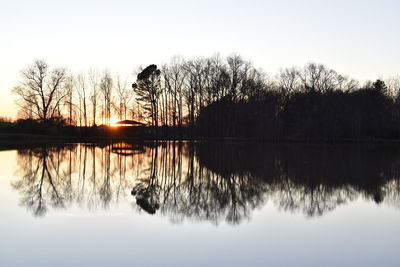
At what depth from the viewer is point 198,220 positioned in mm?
9516

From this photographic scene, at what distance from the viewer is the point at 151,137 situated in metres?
63.7

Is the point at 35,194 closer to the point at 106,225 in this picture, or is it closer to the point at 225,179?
the point at 106,225

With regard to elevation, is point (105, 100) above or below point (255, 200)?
above

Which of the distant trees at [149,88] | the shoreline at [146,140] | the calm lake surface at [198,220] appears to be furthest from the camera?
the distant trees at [149,88]

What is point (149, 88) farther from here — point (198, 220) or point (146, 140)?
point (198, 220)

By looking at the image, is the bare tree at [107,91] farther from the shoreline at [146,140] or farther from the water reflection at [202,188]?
the water reflection at [202,188]

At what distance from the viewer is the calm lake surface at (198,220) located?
6.79 m

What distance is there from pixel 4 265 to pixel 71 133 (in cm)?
5545

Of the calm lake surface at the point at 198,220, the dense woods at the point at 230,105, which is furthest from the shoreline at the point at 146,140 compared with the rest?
the calm lake surface at the point at 198,220

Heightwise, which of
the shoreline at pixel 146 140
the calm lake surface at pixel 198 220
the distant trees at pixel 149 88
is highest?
the distant trees at pixel 149 88

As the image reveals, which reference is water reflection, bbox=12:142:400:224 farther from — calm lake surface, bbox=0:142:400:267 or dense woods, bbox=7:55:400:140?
dense woods, bbox=7:55:400:140

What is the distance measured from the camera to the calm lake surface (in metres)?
6.79

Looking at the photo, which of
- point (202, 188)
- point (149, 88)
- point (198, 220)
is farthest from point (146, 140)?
point (198, 220)

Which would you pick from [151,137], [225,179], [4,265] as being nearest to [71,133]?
[151,137]
